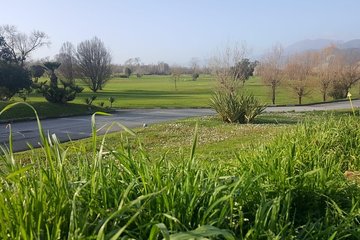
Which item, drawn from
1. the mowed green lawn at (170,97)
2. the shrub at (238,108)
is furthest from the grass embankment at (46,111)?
the shrub at (238,108)

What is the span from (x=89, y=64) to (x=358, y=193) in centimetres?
6082

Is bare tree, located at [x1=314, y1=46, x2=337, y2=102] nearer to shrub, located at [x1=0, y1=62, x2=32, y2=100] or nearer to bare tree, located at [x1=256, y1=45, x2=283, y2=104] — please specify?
bare tree, located at [x1=256, y1=45, x2=283, y2=104]

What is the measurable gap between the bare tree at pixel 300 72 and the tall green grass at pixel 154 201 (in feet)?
153

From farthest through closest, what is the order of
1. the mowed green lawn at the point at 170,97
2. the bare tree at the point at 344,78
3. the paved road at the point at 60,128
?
→ 1. the bare tree at the point at 344,78
2. the mowed green lawn at the point at 170,97
3. the paved road at the point at 60,128

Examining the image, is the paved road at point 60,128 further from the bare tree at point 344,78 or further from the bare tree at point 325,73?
the bare tree at point 344,78

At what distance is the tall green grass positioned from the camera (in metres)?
2.05

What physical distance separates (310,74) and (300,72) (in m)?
1.41

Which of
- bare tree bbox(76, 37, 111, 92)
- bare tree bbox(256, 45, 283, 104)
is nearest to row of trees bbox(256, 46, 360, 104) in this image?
bare tree bbox(256, 45, 283, 104)

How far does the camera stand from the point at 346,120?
7750 millimetres

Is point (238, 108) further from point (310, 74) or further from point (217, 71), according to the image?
point (310, 74)

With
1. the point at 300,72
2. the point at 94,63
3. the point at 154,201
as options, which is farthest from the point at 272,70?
the point at 154,201

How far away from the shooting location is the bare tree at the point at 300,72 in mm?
50562

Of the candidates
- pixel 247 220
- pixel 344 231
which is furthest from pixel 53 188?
pixel 344 231

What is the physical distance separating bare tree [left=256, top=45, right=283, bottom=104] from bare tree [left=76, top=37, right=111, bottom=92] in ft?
80.2
